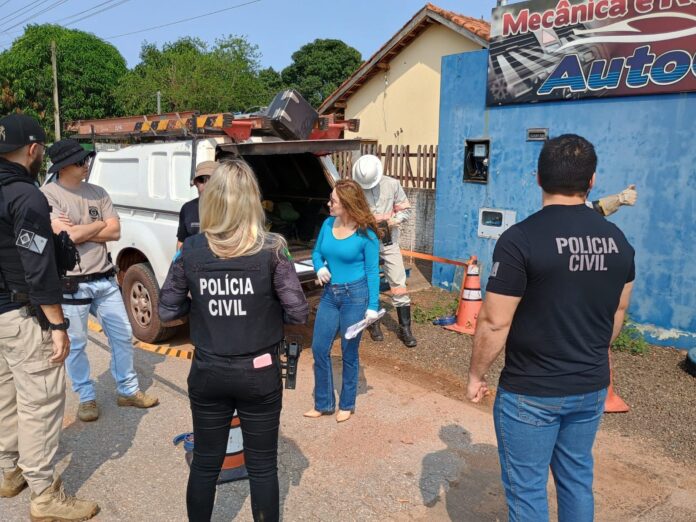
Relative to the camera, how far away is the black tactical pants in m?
2.40

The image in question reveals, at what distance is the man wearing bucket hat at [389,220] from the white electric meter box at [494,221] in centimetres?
166

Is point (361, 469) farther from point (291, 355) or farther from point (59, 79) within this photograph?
point (59, 79)

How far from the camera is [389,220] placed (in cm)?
Result: 617

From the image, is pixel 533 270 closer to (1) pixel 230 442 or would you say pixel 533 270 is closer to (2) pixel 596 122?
(1) pixel 230 442

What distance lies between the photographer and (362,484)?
3441mm

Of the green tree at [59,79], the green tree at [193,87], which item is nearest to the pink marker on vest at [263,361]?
the green tree at [193,87]

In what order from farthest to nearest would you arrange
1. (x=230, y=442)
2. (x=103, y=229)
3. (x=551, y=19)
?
(x=551, y=19) < (x=103, y=229) < (x=230, y=442)

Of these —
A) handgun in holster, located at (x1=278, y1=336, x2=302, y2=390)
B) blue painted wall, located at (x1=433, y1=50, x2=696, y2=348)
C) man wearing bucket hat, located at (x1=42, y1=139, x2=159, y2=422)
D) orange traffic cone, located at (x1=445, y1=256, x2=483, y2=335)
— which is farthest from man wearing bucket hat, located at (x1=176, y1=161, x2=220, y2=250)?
blue painted wall, located at (x1=433, y1=50, x2=696, y2=348)

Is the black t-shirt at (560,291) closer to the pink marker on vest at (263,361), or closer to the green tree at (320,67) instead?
the pink marker on vest at (263,361)

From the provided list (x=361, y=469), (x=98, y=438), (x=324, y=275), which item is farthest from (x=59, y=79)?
(x=361, y=469)

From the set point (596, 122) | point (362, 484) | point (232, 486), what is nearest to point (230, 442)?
point (232, 486)

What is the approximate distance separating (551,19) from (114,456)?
6.26m

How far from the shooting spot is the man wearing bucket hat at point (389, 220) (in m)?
6.09

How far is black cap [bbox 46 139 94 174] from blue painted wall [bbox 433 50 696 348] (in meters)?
5.06
